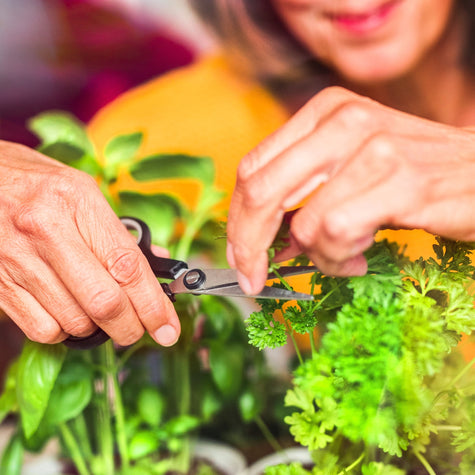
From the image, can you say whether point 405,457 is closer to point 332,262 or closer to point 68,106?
point 332,262

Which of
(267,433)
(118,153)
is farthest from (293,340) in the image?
(118,153)

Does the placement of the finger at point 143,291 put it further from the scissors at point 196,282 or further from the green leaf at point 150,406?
the green leaf at point 150,406

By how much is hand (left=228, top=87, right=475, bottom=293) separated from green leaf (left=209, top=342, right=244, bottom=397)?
0.75 feet

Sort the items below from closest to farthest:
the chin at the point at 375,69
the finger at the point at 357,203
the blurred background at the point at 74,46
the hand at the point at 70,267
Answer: the finger at the point at 357,203 < the hand at the point at 70,267 < the chin at the point at 375,69 < the blurred background at the point at 74,46

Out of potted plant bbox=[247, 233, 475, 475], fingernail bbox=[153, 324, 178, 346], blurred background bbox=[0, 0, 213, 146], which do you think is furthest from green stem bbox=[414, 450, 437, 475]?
blurred background bbox=[0, 0, 213, 146]

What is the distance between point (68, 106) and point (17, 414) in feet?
3.30

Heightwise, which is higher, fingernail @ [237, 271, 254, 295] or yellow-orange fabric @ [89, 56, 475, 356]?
fingernail @ [237, 271, 254, 295]

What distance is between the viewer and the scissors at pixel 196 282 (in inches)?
15.8

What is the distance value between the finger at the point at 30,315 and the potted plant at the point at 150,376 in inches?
4.1

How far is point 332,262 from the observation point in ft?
1.18

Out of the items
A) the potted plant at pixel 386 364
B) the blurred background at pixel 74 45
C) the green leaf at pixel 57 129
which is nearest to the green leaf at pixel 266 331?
the potted plant at pixel 386 364

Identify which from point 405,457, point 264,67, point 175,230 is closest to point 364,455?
point 405,457

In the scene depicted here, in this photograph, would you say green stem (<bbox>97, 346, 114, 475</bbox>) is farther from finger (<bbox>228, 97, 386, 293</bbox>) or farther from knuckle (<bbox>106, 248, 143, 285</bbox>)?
finger (<bbox>228, 97, 386, 293</bbox>)

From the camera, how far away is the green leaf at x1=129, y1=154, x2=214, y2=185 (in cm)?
62
